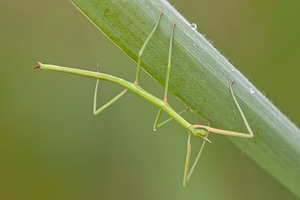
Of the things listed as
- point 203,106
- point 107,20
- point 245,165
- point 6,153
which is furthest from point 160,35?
point 6,153

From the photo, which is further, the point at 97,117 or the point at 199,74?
the point at 97,117

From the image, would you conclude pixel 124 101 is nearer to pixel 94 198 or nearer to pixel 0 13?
pixel 94 198

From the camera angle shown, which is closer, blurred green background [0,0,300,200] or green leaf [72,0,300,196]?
green leaf [72,0,300,196]

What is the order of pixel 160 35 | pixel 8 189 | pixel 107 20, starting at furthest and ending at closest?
1. pixel 8 189
2. pixel 160 35
3. pixel 107 20

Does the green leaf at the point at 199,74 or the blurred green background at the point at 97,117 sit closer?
the green leaf at the point at 199,74
